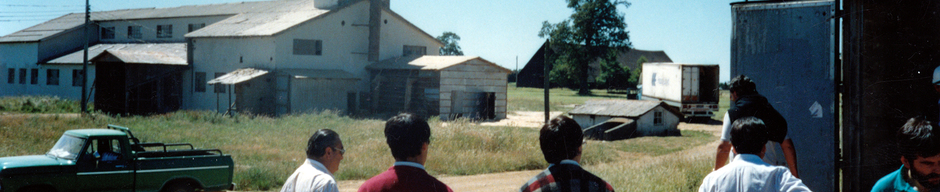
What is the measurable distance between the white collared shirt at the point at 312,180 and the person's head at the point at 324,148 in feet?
0.10

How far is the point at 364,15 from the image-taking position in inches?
1298

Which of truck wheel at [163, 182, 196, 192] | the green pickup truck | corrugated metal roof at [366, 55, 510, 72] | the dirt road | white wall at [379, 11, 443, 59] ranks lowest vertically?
the dirt road

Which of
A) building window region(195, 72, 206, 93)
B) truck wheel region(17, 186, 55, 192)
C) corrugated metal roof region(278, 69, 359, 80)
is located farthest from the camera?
building window region(195, 72, 206, 93)

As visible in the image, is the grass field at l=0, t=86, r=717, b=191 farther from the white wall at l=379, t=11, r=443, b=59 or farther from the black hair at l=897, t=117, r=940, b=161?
the white wall at l=379, t=11, r=443, b=59

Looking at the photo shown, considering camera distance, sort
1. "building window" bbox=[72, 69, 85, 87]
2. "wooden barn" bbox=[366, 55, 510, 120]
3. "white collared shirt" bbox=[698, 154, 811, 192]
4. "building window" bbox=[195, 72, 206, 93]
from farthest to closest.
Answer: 1. "building window" bbox=[72, 69, 85, 87]
2. "building window" bbox=[195, 72, 206, 93]
3. "wooden barn" bbox=[366, 55, 510, 120]
4. "white collared shirt" bbox=[698, 154, 811, 192]

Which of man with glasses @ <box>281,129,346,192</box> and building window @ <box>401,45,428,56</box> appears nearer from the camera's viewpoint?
man with glasses @ <box>281,129,346,192</box>

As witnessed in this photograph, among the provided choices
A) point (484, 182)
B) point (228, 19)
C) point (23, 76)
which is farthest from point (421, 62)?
point (23, 76)

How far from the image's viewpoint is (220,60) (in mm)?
31516

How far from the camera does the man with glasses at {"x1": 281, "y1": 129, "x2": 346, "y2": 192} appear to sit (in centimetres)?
349

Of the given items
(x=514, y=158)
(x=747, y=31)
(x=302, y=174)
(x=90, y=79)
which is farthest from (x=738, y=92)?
(x=90, y=79)

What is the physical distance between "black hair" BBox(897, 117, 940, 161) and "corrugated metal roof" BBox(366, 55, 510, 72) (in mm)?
25848

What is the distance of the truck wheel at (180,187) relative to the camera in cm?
845

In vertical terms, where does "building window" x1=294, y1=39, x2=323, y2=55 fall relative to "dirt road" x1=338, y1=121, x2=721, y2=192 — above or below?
above

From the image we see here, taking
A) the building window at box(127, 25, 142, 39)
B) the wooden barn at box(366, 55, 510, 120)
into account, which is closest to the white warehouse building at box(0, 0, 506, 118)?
the building window at box(127, 25, 142, 39)
